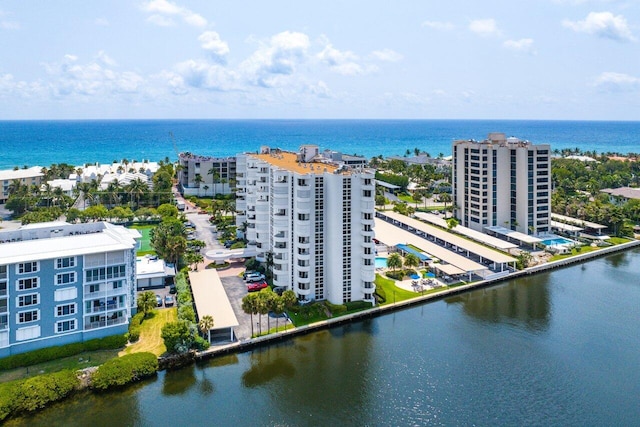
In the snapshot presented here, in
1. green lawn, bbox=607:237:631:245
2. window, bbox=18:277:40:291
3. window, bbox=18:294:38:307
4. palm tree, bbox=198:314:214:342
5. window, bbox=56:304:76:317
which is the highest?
window, bbox=18:277:40:291

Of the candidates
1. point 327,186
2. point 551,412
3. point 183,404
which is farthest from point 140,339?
point 551,412

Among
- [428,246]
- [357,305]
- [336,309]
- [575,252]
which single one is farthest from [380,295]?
[575,252]

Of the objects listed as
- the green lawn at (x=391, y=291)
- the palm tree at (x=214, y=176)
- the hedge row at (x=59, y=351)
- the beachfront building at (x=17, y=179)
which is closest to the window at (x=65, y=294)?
the hedge row at (x=59, y=351)

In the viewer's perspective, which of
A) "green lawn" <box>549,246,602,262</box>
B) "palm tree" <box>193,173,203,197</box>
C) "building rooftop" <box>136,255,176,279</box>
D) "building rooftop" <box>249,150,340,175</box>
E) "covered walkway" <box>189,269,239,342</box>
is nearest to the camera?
"covered walkway" <box>189,269,239,342</box>

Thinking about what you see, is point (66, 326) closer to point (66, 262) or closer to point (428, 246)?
point (66, 262)

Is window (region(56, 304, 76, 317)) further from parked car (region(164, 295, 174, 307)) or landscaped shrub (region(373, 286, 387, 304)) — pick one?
landscaped shrub (region(373, 286, 387, 304))

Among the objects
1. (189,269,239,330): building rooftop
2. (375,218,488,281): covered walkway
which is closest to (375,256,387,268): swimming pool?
(375,218,488,281): covered walkway
